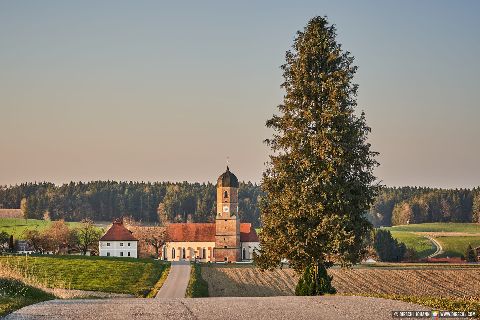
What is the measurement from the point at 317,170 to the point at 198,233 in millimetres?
88520

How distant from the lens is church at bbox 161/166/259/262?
404 ft

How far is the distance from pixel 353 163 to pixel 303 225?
14.6ft

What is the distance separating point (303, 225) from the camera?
43938 millimetres

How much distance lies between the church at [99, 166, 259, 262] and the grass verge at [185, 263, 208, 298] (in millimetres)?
33674

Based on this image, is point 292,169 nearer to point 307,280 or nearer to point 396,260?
point 307,280

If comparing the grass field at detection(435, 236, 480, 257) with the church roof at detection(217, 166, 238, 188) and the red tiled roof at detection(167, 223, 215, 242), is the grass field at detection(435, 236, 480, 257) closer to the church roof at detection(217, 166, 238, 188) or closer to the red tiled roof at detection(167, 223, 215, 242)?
the red tiled roof at detection(167, 223, 215, 242)

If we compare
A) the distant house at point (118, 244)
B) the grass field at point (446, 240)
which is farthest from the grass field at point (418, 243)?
the distant house at point (118, 244)

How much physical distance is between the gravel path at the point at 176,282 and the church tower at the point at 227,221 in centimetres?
2753

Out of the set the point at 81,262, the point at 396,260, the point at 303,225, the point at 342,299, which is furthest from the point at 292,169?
the point at 396,260

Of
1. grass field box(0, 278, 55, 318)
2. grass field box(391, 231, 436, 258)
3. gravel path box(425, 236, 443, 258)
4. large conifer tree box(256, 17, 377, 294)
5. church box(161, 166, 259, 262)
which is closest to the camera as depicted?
grass field box(0, 278, 55, 318)

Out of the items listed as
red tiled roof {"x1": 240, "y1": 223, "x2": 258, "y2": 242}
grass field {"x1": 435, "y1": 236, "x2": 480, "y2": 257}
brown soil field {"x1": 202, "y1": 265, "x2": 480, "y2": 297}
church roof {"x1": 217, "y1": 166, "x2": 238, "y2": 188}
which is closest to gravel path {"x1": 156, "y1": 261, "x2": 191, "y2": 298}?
brown soil field {"x1": 202, "y1": 265, "x2": 480, "y2": 297}

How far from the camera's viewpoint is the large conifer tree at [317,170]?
1706 inches

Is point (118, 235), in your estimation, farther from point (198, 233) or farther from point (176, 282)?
point (176, 282)

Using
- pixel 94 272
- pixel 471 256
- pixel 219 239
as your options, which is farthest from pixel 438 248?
pixel 94 272
